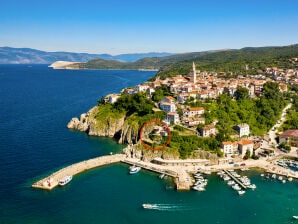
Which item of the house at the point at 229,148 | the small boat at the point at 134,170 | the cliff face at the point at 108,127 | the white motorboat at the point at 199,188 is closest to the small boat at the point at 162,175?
the small boat at the point at 134,170

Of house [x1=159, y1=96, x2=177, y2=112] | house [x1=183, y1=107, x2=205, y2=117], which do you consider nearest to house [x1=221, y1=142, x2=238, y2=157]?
house [x1=183, y1=107, x2=205, y2=117]

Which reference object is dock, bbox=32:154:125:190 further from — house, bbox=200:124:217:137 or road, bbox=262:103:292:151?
road, bbox=262:103:292:151

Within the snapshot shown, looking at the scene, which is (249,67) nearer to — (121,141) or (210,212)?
(121,141)

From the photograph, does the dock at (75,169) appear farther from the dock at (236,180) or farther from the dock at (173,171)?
the dock at (236,180)

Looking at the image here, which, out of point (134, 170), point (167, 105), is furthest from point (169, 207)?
point (167, 105)

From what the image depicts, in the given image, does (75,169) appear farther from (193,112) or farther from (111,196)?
(193,112)

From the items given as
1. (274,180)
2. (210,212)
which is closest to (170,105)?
(274,180)
